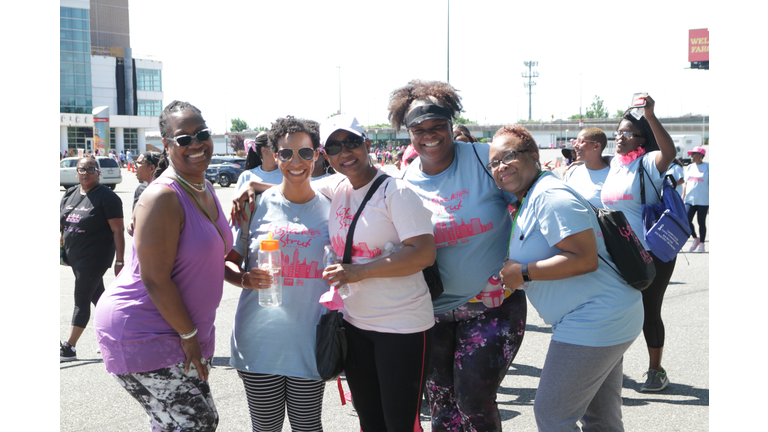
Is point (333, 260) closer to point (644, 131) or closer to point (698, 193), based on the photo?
point (644, 131)

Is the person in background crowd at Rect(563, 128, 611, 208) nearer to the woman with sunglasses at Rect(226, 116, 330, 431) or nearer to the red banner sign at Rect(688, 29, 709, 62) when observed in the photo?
the woman with sunglasses at Rect(226, 116, 330, 431)

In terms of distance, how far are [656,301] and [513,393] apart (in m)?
1.38

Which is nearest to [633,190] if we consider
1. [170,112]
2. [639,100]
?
[639,100]

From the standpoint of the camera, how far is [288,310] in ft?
9.78

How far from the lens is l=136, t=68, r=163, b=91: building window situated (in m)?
87.8

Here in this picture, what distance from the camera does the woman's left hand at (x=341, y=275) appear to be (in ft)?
8.88

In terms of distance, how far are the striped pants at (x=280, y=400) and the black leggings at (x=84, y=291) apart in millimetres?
3467

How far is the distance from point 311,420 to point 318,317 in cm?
54

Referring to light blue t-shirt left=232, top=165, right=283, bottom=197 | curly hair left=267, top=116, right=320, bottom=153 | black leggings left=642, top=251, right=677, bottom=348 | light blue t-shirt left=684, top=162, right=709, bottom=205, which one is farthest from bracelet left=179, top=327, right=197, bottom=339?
light blue t-shirt left=684, top=162, right=709, bottom=205

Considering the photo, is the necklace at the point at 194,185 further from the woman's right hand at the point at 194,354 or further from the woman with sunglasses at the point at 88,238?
the woman with sunglasses at the point at 88,238

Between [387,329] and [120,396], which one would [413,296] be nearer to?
[387,329]

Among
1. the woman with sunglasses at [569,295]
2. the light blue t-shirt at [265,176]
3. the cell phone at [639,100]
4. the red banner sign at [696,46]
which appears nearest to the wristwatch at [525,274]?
the woman with sunglasses at [569,295]

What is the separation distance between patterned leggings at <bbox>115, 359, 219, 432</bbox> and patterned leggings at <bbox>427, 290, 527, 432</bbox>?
1.28m

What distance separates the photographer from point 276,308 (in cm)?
299
